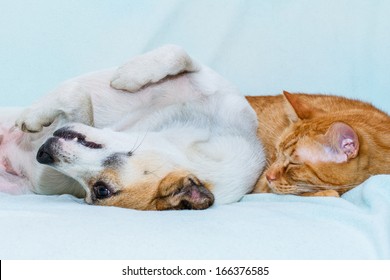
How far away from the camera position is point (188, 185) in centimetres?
240

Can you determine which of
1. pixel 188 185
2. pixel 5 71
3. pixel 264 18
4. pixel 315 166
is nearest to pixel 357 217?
pixel 315 166

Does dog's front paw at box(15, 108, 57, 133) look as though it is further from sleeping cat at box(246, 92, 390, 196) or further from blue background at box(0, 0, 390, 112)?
blue background at box(0, 0, 390, 112)

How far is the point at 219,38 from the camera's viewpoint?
3615 millimetres

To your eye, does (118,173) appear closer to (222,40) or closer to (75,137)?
(75,137)

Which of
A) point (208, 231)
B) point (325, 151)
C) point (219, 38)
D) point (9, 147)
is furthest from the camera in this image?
point (219, 38)

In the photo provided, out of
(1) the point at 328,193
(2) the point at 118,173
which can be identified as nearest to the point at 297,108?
(1) the point at 328,193

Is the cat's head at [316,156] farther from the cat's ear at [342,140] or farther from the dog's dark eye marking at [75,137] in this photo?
the dog's dark eye marking at [75,137]

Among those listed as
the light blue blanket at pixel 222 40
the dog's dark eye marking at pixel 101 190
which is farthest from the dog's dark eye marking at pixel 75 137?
the light blue blanket at pixel 222 40

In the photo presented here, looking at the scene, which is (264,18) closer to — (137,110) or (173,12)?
(173,12)

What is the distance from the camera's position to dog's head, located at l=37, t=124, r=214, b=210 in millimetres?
2400

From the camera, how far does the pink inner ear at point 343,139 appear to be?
245cm

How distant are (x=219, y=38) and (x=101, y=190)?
1415 millimetres

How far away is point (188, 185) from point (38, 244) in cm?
58

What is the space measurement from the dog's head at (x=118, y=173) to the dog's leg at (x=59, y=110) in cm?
17
